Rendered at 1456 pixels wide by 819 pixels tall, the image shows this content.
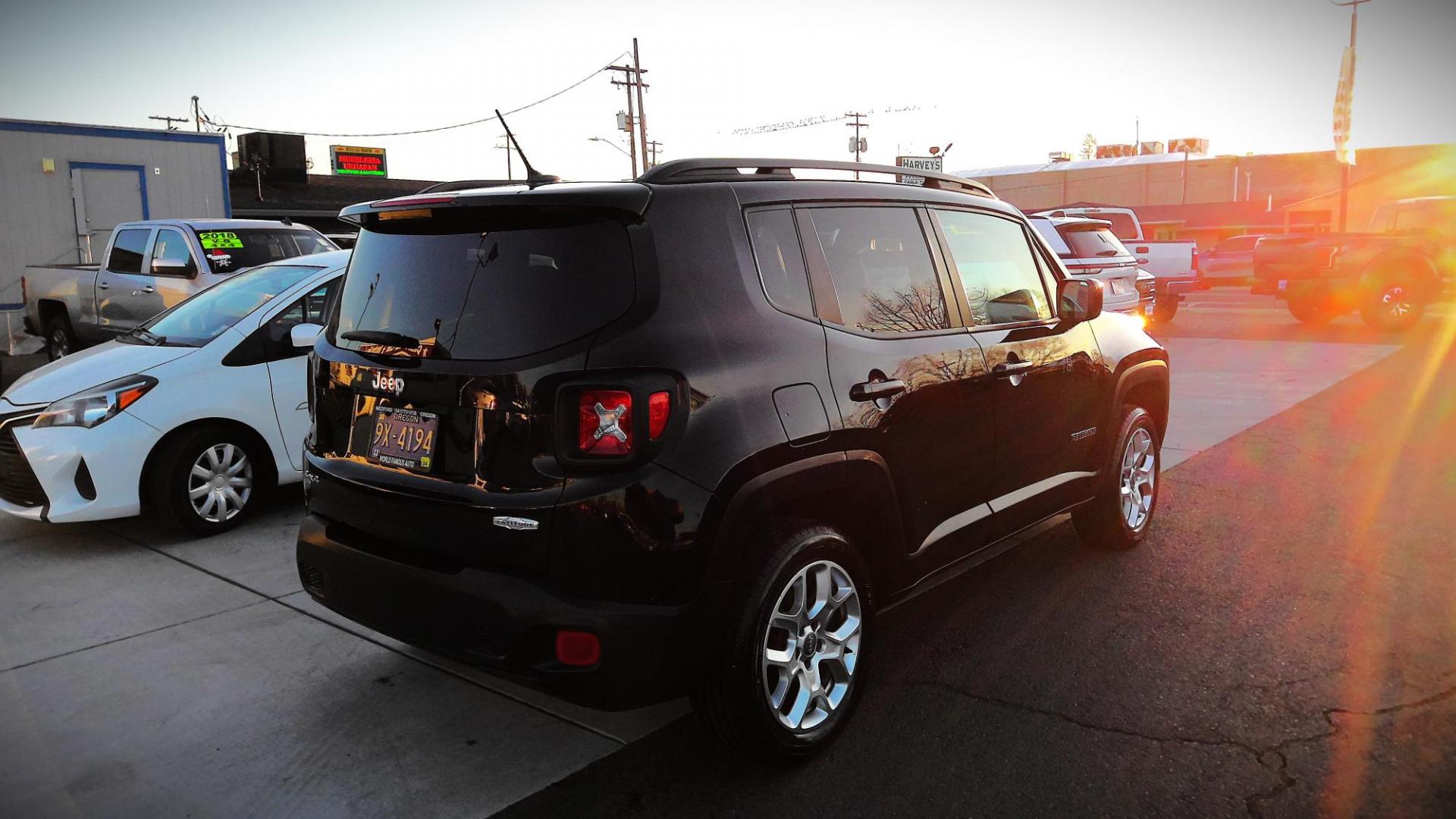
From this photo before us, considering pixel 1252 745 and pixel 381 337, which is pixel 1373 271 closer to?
pixel 1252 745

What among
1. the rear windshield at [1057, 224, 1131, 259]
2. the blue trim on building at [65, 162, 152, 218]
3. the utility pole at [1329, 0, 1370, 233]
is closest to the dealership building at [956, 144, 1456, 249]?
the utility pole at [1329, 0, 1370, 233]

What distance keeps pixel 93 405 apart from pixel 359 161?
50036 mm

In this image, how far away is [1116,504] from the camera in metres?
5.11

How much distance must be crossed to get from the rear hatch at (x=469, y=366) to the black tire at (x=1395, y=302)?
17444 mm

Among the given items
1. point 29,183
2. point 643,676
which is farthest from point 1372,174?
point 643,676

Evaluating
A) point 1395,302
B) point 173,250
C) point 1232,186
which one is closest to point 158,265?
point 173,250

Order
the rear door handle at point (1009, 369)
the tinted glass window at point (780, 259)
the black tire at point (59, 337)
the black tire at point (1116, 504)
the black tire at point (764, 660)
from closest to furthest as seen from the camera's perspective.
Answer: the black tire at point (764, 660)
the tinted glass window at point (780, 259)
the rear door handle at point (1009, 369)
the black tire at point (1116, 504)
the black tire at point (59, 337)

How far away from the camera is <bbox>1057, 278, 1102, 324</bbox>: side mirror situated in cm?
459

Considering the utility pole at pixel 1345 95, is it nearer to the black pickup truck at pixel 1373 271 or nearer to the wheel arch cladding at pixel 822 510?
the black pickup truck at pixel 1373 271

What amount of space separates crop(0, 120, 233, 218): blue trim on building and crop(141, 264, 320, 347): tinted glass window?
13.0 meters

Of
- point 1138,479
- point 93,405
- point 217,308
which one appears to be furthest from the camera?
point 217,308

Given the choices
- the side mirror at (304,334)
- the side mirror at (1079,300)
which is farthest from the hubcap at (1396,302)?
the side mirror at (304,334)

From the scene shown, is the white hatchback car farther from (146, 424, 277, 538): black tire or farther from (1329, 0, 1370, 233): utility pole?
(1329, 0, 1370, 233): utility pole

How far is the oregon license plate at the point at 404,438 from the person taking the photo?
2.99 metres
